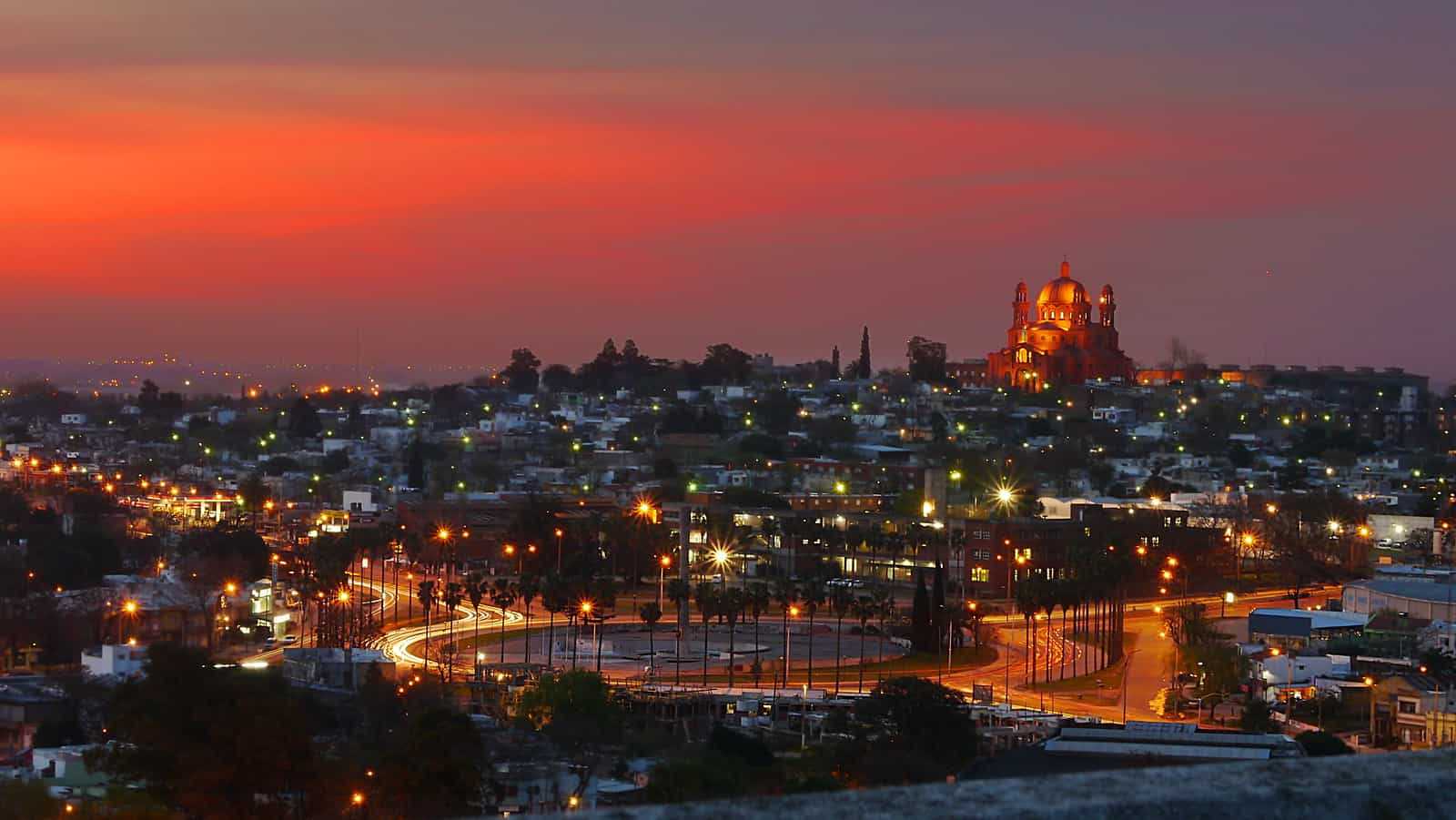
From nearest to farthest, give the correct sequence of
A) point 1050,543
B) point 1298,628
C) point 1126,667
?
point 1126,667, point 1298,628, point 1050,543

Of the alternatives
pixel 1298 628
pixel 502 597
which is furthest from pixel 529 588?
pixel 1298 628

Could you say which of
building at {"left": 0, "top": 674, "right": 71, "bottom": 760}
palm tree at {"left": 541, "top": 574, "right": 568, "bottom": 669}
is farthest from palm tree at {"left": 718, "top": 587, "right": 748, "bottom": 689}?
building at {"left": 0, "top": 674, "right": 71, "bottom": 760}

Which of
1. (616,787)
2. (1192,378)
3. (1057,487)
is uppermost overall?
(1192,378)

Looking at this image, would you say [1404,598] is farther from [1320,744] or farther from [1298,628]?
[1320,744]

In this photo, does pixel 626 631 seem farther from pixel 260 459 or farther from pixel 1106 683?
pixel 260 459

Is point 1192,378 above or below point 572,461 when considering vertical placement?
above

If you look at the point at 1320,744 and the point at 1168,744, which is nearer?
the point at 1168,744

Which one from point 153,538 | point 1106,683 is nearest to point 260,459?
point 153,538
